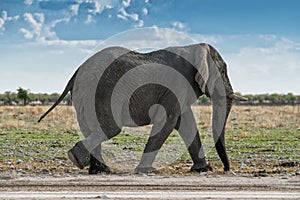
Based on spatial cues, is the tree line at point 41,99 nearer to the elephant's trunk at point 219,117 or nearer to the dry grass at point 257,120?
the dry grass at point 257,120

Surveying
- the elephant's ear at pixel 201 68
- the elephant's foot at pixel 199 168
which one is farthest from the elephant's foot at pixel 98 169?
the elephant's ear at pixel 201 68

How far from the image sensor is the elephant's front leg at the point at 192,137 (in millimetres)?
14633

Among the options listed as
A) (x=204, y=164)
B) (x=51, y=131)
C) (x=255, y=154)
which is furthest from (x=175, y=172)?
(x=51, y=131)

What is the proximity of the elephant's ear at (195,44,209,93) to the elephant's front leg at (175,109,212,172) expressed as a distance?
98 cm

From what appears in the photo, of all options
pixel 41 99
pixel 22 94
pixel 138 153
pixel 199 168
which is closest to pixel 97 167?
pixel 199 168

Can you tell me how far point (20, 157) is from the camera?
1716 cm

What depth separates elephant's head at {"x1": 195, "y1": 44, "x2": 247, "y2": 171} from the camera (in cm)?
1459

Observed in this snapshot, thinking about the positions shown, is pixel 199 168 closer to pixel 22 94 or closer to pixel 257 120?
pixel 257 120

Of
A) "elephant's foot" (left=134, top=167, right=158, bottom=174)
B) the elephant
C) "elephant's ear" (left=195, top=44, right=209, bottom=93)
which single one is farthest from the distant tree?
"elephant's foot" (left=134, top=167, right=158, bottom=174)

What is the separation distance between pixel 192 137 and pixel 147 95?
199 centimetres

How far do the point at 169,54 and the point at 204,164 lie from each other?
2.75 metres

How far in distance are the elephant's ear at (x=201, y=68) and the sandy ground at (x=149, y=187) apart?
7.43ft

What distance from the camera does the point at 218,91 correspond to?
48.5 ft

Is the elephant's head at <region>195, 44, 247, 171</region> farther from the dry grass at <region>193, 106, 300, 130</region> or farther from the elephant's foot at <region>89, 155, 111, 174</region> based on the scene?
the dry grass at <region>193, 106, 300, 130</region>
